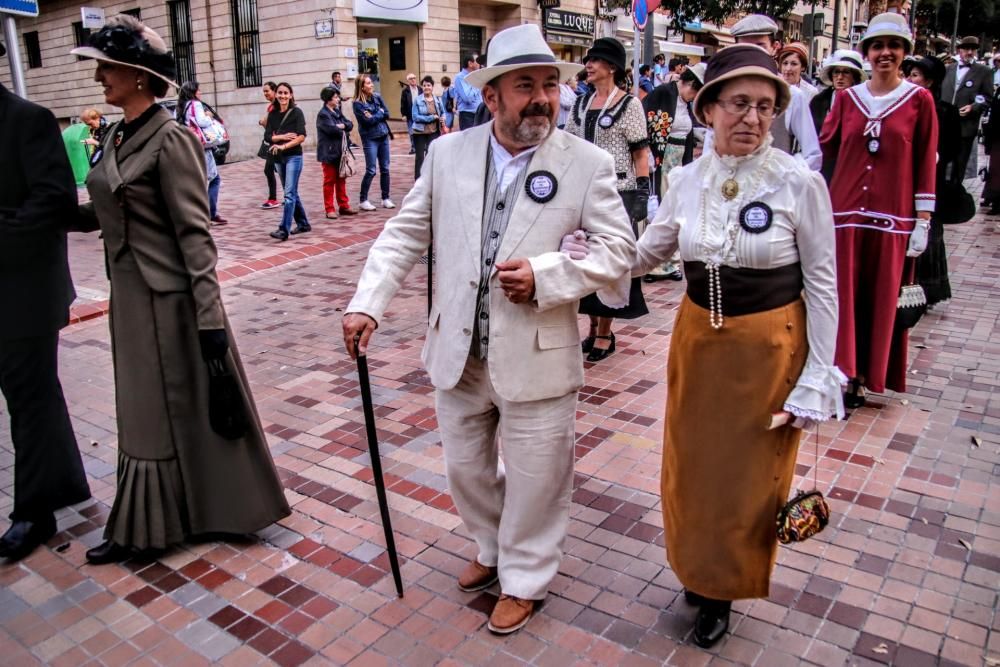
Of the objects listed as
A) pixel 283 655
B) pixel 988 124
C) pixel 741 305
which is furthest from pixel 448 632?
pixel 988 124

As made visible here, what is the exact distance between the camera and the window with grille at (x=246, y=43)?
24.1m

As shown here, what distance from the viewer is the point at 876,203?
4.81m

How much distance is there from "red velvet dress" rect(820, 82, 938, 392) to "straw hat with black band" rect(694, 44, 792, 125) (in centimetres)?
243

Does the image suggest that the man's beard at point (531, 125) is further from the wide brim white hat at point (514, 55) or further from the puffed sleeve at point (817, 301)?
the puffed sleeve at point (817, 301)

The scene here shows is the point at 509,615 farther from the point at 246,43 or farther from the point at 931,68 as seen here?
the point at 246,43

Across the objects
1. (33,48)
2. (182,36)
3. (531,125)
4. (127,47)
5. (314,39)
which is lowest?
(531,125)

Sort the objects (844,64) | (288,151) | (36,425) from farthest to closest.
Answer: (288,151), (844,64), (36,425)

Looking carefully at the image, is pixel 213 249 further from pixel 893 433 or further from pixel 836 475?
pixel 893 433

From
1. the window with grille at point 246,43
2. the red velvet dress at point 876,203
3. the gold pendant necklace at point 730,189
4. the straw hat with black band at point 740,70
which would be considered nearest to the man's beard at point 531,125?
the straw hat with black band at point 740,70

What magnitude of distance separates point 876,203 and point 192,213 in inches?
147

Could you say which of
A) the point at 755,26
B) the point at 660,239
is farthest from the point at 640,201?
the point at 660,239

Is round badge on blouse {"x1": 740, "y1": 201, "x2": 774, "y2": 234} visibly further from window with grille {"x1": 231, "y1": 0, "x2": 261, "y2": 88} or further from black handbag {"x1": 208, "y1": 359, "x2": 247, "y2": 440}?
window with grille {"x1": 231, "y1": 0, "x2": 261, "y2": 88}

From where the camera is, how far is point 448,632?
9.96ft

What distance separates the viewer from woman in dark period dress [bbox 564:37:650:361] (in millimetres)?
5984
